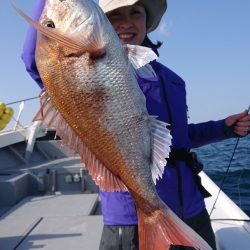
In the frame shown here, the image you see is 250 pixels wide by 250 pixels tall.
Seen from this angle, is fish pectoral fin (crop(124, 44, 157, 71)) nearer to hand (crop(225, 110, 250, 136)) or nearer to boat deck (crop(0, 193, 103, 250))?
hand (crop(225, 110, 250, 136))

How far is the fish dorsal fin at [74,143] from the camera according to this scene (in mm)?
1659

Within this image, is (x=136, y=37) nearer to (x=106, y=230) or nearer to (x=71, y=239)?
(x=106, y=230)

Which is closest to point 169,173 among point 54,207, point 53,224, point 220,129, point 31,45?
point 220,129

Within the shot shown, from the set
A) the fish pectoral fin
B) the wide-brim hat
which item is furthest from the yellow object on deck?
the fish pectoral fin

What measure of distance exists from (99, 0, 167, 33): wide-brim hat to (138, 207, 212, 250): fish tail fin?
1.22 m

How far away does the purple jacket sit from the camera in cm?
224

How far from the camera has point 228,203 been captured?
4453 millimetres

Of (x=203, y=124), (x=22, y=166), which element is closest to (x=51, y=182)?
(x=22, y=166)

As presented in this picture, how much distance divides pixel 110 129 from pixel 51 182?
15.6 feet

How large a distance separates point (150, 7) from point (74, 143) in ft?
4.21

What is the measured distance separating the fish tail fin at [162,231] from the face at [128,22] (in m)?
1.09

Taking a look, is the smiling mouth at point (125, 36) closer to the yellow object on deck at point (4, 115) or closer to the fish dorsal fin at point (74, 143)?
the fish dorsal fin at point (74, 143)

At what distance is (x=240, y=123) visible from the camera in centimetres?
268

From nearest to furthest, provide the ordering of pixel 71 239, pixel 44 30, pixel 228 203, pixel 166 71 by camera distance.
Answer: pixel 44 30 < pixel 166 71 < pixel 71 239 < pixel 228 203
